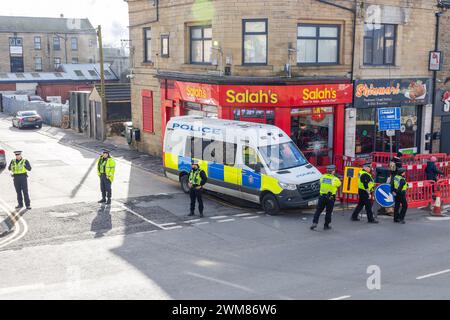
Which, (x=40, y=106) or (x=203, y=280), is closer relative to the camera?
(x=203, y=280)

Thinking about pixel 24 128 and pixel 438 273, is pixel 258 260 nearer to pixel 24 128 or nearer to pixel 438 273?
pixel 438 273

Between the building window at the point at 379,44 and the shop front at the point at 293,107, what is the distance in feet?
6.77

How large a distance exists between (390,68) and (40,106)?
29.2m

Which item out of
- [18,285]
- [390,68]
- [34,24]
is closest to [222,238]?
[18,285]

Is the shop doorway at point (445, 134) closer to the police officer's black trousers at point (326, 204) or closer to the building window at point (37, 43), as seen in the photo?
the police officer's black trousers at point (326, 204)

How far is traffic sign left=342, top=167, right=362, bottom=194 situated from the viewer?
1788 cm

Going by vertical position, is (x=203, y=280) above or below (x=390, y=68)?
below

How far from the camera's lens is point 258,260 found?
12164mm

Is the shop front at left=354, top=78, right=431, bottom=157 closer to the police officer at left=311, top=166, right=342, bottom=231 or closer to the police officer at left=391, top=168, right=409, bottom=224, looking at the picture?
the police officer at left=391, top=168, right=409, bottom=224

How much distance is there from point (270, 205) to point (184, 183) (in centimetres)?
402

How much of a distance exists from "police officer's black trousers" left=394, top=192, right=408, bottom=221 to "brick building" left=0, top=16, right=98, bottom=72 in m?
63.6

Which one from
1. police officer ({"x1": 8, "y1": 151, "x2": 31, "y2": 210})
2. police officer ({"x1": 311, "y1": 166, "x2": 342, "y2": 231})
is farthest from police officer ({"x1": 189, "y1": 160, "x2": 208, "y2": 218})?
police officer ({"x1": 8, "y1": 151, "x2": 31, "y2": 210})

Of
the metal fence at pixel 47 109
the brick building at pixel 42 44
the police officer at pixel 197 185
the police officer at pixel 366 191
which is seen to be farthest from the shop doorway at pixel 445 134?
the brick building at pixel 42 44

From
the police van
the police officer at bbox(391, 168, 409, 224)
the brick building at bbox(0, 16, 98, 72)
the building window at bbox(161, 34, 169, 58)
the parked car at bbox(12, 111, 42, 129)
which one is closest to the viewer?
the police officer at bbox(391, 168, 409, 224)
